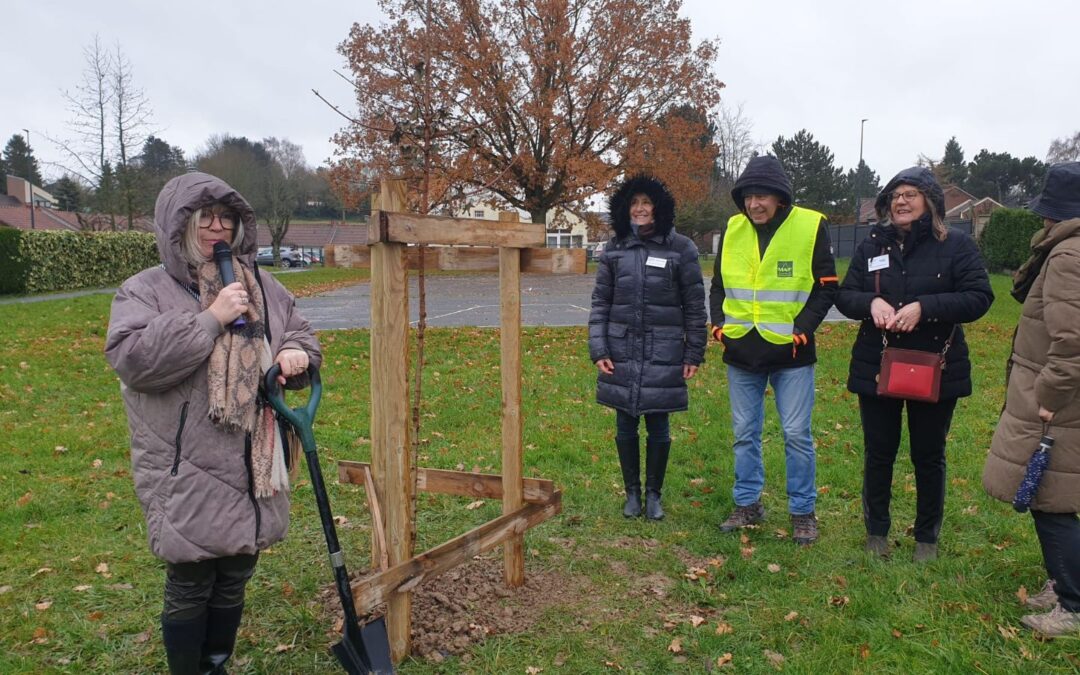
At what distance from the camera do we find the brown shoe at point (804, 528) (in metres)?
4.26

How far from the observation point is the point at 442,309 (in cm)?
1648

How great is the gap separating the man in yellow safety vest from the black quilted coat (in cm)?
20

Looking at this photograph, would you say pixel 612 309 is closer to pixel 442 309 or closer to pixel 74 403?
pixel 74 403

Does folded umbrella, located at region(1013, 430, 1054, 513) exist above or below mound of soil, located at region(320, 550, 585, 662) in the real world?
above

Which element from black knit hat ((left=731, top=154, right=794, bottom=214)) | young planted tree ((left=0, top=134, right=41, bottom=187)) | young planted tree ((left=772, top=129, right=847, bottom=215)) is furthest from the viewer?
young planted tree ((left=0, top=134, right=41, bottom=187))

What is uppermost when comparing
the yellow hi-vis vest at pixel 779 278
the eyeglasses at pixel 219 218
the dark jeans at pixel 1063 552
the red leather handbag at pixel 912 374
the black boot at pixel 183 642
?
the eyeglasses at pixel 219 218

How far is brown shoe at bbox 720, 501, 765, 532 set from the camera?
14.7 ft

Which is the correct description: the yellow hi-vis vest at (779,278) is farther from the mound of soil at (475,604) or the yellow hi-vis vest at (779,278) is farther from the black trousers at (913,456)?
the mound of soil at (475,604)

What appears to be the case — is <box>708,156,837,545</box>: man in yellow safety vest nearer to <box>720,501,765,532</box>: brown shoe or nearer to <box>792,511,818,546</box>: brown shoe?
<box>792,511,818,546</box>: brown shoe

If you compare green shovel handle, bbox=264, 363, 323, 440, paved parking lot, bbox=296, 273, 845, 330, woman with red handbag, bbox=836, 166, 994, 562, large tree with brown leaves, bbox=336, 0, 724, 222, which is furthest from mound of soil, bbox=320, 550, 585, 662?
large tree with brown leaves, bbox=336, 0, 724, 222

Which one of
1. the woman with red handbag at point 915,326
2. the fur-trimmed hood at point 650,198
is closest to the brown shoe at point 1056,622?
the woman with red handbag at point 915,326

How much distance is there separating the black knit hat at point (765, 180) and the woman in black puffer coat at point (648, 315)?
469 mm

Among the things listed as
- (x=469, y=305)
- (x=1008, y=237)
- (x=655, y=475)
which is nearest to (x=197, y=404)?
(x=655, y=475)

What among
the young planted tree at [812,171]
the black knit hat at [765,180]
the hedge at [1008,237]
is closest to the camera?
the black knit hat at [765,180]
